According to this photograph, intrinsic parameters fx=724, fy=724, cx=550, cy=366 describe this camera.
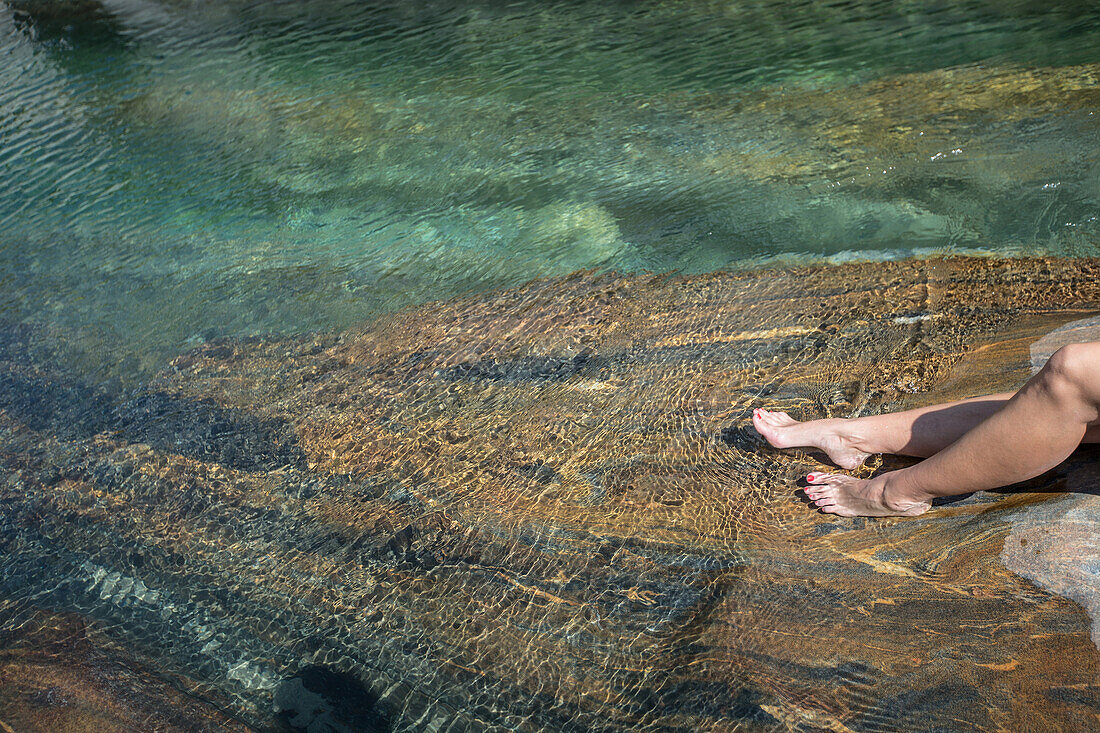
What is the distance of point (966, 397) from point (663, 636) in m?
1.52

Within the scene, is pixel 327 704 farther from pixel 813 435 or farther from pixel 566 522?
pixel 813 435

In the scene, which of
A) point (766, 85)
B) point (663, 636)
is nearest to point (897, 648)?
point (663, 636)

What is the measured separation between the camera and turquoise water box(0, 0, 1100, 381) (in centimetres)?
462

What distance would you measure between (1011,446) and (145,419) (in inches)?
160

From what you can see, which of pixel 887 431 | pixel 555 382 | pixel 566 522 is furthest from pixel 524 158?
pixel 887 431

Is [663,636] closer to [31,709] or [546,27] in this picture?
[31,709]

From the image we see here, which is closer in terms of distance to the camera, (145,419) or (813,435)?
(813,435)

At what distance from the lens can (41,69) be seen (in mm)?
9430

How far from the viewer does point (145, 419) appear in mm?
4020

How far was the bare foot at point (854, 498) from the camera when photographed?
247 cm

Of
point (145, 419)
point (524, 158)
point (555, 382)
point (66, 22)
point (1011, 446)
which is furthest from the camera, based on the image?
point (66, 22)

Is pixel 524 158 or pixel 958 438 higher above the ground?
pixel 524 158

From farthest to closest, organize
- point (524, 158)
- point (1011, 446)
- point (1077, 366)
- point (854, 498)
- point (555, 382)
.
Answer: point (524, 158)
point (555, 382)
point (854, 498)
point (1011, 446)
point (1077, 366)

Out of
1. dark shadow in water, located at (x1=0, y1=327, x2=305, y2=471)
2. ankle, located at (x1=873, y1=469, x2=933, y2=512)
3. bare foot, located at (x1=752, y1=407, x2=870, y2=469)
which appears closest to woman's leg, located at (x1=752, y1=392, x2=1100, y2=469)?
bare foot, located at (x1=752, y1=407, x2=870, y2=469)
